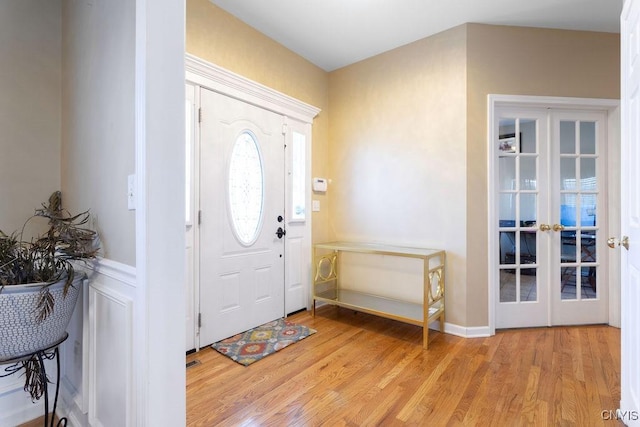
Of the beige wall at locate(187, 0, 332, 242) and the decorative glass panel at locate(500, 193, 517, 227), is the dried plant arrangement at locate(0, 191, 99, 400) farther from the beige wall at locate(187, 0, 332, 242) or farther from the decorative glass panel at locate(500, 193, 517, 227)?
the decorative glass panel at locate(500, 193, 517, 227)

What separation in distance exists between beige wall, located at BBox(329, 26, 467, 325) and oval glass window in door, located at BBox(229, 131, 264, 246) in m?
1.03

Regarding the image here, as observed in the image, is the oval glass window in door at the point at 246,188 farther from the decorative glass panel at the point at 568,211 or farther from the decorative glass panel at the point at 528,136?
the decorative glass panel at the point at 568,211

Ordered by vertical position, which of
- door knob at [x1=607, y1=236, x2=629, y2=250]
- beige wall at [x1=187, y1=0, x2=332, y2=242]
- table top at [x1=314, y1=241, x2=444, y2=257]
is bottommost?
table top at [x1=314, y1=241, x2=444, y2=257]

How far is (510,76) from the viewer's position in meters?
2.64

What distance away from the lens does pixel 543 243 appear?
2770 mm

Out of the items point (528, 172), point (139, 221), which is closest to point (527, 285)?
point (528, 172)

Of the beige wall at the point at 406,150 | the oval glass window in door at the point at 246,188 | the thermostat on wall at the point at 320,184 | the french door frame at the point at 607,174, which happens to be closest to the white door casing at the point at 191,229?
the oval glass window in door at the point at 246,188

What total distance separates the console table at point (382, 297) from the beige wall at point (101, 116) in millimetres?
2039

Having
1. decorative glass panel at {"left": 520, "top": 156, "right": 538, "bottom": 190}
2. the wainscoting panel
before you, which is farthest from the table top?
the wainscoting panel

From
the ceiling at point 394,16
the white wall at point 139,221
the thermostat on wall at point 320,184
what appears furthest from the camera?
the thermostat on wall at point 320,184

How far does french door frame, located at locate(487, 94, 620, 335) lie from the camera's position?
2.63m

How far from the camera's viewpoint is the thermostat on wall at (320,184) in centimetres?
335

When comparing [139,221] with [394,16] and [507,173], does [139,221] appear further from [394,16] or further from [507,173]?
[507,173]
